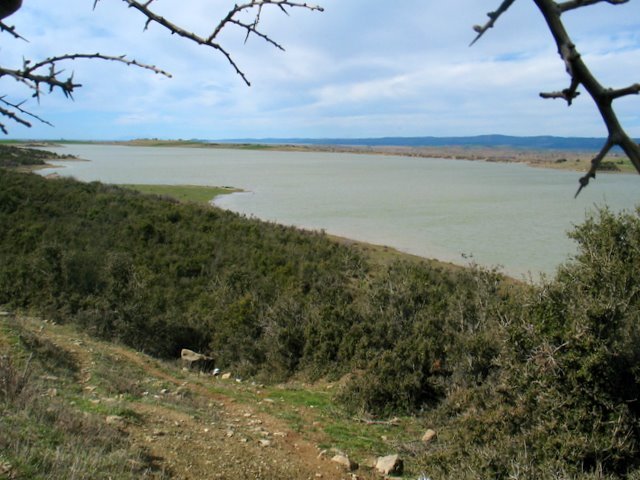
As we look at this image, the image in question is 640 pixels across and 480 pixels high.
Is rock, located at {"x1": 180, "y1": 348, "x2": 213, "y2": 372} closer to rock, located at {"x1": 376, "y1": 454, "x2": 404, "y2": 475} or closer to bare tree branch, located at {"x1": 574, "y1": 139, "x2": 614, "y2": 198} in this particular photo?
rock, located at {"x1": 376, "y1": 454, "x2": 404, "y2": 475}

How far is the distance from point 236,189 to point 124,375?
3776cm

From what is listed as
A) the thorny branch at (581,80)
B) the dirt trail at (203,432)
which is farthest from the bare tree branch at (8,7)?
the dirt trail at (203,432)

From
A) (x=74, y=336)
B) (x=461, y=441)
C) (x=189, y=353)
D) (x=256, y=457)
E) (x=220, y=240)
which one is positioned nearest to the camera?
(x=256, y=457)

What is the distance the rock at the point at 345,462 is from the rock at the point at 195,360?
19.4 feet

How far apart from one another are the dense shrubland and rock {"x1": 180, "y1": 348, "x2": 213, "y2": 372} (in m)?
0.33

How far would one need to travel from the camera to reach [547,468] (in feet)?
15.9

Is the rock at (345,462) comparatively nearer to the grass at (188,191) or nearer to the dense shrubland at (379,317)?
the dense shrubland at (379,317)

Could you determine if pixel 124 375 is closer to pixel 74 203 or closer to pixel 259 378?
pixel 259 378

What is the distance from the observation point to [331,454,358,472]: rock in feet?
19.0

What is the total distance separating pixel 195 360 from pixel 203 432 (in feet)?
18.5

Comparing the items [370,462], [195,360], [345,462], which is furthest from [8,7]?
[195,360]

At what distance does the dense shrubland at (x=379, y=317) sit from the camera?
18.0 feet

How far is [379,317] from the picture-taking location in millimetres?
10781

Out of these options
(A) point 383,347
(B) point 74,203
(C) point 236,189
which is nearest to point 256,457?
(A) point 383,347
